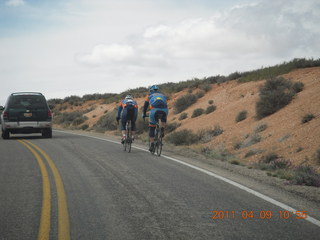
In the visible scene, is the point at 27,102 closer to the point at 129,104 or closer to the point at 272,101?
the point at 129,104

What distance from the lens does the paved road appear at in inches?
183

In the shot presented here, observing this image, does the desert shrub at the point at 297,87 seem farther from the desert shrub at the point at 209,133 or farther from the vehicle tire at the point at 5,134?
the vehicle tire at the point at 5,134

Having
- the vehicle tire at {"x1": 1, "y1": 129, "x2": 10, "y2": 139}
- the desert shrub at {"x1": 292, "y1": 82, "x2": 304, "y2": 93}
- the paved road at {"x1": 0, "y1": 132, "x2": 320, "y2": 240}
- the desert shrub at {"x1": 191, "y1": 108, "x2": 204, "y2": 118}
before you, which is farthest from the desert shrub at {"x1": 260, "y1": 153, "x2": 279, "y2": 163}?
the desert shrub at {"x1": 191, "y1": 108, "x2": 204, "y2": 118}

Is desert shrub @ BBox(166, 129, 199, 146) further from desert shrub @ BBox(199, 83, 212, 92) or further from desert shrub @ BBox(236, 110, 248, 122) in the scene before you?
desert shrub @ BBox(199, 83, 212, 92)

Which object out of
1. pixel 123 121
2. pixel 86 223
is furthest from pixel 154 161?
pixel 86 223

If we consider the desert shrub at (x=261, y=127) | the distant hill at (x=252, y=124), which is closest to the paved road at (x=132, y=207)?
the distant hill at (x=252, y=124)

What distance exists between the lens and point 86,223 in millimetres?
5012

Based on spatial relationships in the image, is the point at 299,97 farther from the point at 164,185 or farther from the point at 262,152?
the point at 164,185

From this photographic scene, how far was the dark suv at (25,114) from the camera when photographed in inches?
715

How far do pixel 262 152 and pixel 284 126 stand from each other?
105 inches

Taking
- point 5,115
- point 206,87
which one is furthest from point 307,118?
point 206,87
